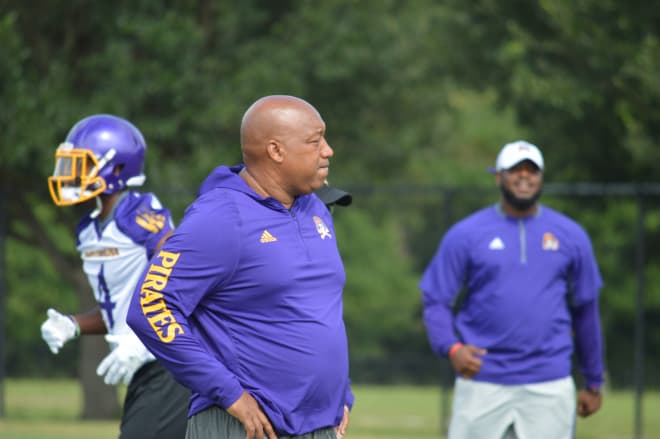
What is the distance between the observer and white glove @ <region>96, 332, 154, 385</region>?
5.24m

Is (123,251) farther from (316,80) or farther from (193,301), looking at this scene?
(316,80)

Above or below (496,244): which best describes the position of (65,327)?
below

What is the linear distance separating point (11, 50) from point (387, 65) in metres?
6.75

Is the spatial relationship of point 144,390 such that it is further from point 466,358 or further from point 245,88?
point 245,88

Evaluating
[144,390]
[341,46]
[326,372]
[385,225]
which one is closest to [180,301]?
[326,372]

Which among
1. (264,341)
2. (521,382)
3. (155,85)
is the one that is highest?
(155,85)

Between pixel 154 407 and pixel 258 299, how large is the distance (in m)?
1.58

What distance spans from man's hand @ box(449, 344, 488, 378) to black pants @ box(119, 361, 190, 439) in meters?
1.88

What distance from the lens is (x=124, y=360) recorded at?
5238 mm

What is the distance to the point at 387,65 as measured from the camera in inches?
730

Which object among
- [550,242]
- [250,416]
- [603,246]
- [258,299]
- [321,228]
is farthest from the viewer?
[603,246]

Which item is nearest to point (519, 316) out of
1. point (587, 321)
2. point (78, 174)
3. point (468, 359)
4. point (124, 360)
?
point (468, 359)

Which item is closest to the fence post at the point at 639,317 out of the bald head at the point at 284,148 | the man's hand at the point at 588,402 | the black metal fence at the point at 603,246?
the black metal fence at the point at 603,246

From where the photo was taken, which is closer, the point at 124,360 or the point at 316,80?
the point at 124,360
